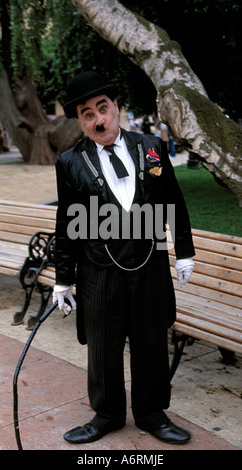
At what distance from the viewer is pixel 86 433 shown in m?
3.27

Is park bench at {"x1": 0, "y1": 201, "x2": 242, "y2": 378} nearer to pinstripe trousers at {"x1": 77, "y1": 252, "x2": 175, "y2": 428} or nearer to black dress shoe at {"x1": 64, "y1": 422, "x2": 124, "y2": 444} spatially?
pinstripe trousers at {"x1": 77, "y1": 252, "x2": 175, "y2": 428}

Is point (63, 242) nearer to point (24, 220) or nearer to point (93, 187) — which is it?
point (93, 187)

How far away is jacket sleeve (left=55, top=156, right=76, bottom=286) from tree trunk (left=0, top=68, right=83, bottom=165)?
14315 mm

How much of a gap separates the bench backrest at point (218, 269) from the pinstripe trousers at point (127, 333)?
97cm

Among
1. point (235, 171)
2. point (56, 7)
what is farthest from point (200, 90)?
A: point (56, 7)

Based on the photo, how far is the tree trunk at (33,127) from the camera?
686 inches

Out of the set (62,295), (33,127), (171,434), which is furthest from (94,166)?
(33,127)

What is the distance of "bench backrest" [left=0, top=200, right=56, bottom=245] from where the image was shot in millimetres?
6018

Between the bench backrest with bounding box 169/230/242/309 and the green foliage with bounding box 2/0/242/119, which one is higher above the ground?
the green foliage with bounding box 2/0/242/119

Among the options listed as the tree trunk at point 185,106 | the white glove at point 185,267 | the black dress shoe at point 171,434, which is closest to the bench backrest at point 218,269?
the tree trunk at point 185,106

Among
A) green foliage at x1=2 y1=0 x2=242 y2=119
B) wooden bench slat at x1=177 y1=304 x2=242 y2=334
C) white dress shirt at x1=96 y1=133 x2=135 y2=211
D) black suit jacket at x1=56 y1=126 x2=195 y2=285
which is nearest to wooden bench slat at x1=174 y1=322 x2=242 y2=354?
wooden bench slat at x1=177 y1=304 x2=242 y2=334

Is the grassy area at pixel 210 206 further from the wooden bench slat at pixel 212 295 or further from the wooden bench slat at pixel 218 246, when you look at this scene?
the wooden bench slat at pixel 218 246

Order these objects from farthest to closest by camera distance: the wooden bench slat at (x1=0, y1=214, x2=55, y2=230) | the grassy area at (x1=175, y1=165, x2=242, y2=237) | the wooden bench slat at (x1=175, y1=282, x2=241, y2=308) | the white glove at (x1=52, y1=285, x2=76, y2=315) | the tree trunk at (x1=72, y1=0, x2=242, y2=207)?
1. the grassy area at (x1=175, y1=165, x2=242, y2=237)
2. the wooden bench slat at (x1=0, y1=214, x2=55, y2=230)
3. the tree trunk at (x1=72, y1=0, x2=242, y2=207)
4. the wooden bench slat at (x1=175, y1=282, x2=241, y2=308)
5. the white glove at (x1=52, y1=285, x2=76, y2=315)
